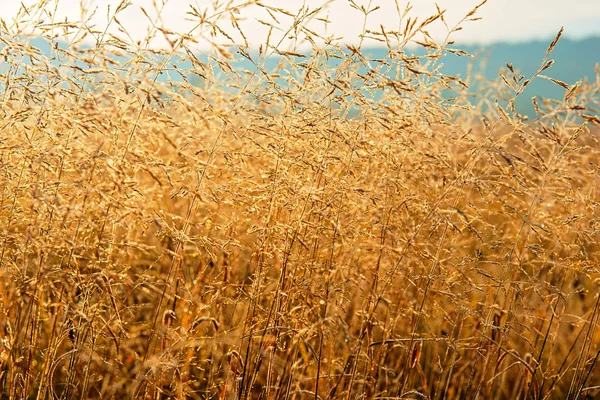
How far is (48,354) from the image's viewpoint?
2041mm

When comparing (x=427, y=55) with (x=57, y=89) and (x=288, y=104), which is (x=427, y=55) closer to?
(x=288, y=104)

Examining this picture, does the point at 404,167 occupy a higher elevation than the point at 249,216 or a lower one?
higher

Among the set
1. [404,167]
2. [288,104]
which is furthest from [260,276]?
[404,167]

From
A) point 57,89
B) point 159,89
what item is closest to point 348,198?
point 159,89

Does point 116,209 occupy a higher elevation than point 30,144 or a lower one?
lower

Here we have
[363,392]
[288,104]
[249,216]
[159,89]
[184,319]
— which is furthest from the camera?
[249,216]

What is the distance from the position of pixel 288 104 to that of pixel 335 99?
21 centimetres

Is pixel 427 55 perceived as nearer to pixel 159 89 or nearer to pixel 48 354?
pixel 159 89

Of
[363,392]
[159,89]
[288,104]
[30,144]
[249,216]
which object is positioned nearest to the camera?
[159,89]

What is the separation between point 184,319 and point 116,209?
2.47 ft

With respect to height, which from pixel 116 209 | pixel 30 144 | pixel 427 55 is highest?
pixel 427 55

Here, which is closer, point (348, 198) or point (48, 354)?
point (48, 354)

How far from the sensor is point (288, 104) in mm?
2527

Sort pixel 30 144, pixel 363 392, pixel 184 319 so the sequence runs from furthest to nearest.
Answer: pixel 184 319, pixel 363 392, pixel 30 144
